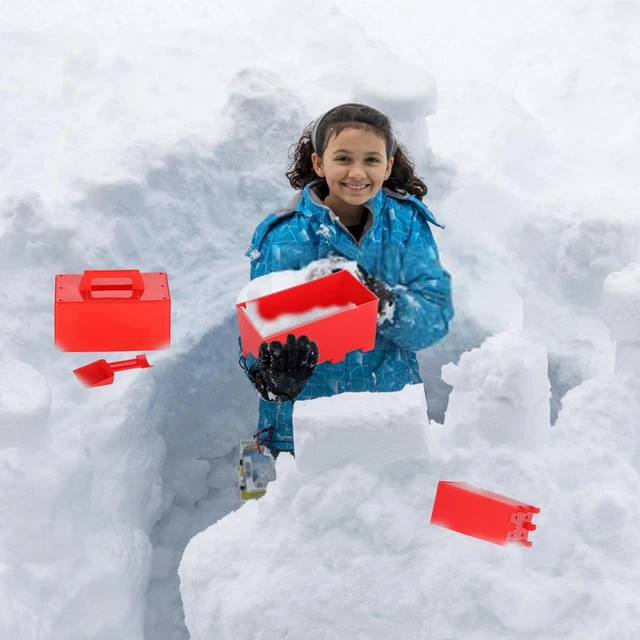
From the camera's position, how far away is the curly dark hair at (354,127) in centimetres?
185

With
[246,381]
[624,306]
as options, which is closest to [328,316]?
[624,306]

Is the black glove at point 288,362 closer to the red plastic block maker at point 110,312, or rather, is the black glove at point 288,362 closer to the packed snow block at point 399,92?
the red plastic block maker at point 110,312

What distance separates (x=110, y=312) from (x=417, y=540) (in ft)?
2.89

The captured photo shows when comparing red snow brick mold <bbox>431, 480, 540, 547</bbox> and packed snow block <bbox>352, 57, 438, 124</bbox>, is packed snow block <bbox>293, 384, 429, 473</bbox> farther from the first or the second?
packed snow block <bbox>352, 57, 438, 124</bbox>

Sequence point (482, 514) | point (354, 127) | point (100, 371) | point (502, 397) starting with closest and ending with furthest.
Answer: point (482, 514)
point (502, 397)
point (354, 127)
point (100, 371)

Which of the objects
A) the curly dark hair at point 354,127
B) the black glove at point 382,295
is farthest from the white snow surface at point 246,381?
the curly dark hair at point 354,127

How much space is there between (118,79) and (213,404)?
1.29 m

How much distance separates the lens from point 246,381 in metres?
2.87

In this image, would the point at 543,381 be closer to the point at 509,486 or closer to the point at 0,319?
the point at 509,486

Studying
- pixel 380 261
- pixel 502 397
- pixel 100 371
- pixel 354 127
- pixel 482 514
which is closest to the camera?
pixel 482 514

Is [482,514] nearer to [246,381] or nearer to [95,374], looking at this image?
[95,374]

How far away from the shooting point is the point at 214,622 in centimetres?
156

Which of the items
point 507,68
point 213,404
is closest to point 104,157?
point 213,404

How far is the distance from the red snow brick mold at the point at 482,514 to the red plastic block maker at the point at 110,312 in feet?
2.66
